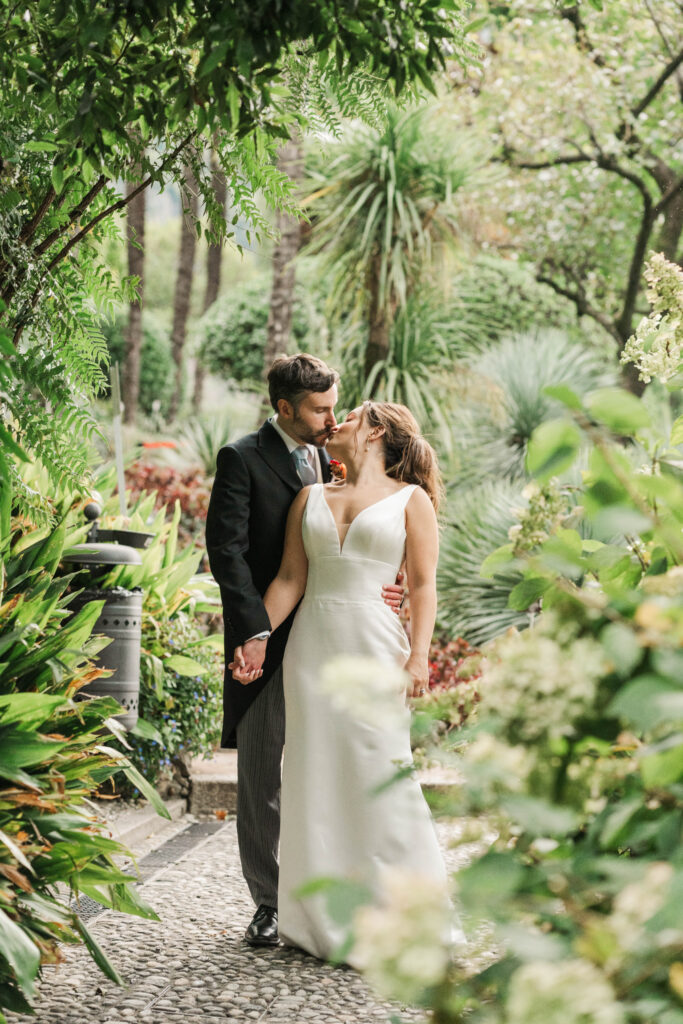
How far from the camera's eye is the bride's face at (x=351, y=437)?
150 inches

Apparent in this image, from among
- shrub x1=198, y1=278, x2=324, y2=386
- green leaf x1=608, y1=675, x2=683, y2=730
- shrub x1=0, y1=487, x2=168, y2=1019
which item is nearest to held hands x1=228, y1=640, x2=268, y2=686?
shrub x1=0, y1=487, x2=168, y2=1019

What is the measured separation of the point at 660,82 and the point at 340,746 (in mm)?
9757

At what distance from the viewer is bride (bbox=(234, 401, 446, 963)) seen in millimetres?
3520

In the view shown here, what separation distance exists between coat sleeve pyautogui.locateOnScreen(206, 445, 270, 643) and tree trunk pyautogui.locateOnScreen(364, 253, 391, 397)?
7129 millimetres

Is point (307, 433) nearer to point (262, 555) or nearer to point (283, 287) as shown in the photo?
point (262, 555)

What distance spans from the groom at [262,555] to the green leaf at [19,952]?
1446 millimetres

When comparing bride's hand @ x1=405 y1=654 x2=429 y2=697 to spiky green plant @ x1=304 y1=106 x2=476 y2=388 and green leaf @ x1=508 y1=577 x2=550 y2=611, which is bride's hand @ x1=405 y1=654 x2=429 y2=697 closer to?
green leaf @ x1=508 y1=577 x2=550 y2=611

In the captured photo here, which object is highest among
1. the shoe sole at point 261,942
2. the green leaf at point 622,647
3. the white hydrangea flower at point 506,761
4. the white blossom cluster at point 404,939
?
the green leaf at point 622,647

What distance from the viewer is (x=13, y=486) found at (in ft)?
10.3

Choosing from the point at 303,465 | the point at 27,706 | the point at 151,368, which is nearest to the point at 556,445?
the point at 27,706

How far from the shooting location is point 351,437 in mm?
3795

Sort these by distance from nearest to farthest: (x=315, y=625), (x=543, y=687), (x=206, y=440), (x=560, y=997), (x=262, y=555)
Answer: (x=560, y=997)
(x=543, y=687)
(x=315, y=625)
(x=262, y=555)
(x=206, y=440)

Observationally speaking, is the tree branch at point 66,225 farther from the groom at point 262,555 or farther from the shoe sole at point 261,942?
the shoe sole at point 261,942

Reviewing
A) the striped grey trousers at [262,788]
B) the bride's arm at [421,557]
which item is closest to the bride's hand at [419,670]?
the bride's arm at [421,557]
